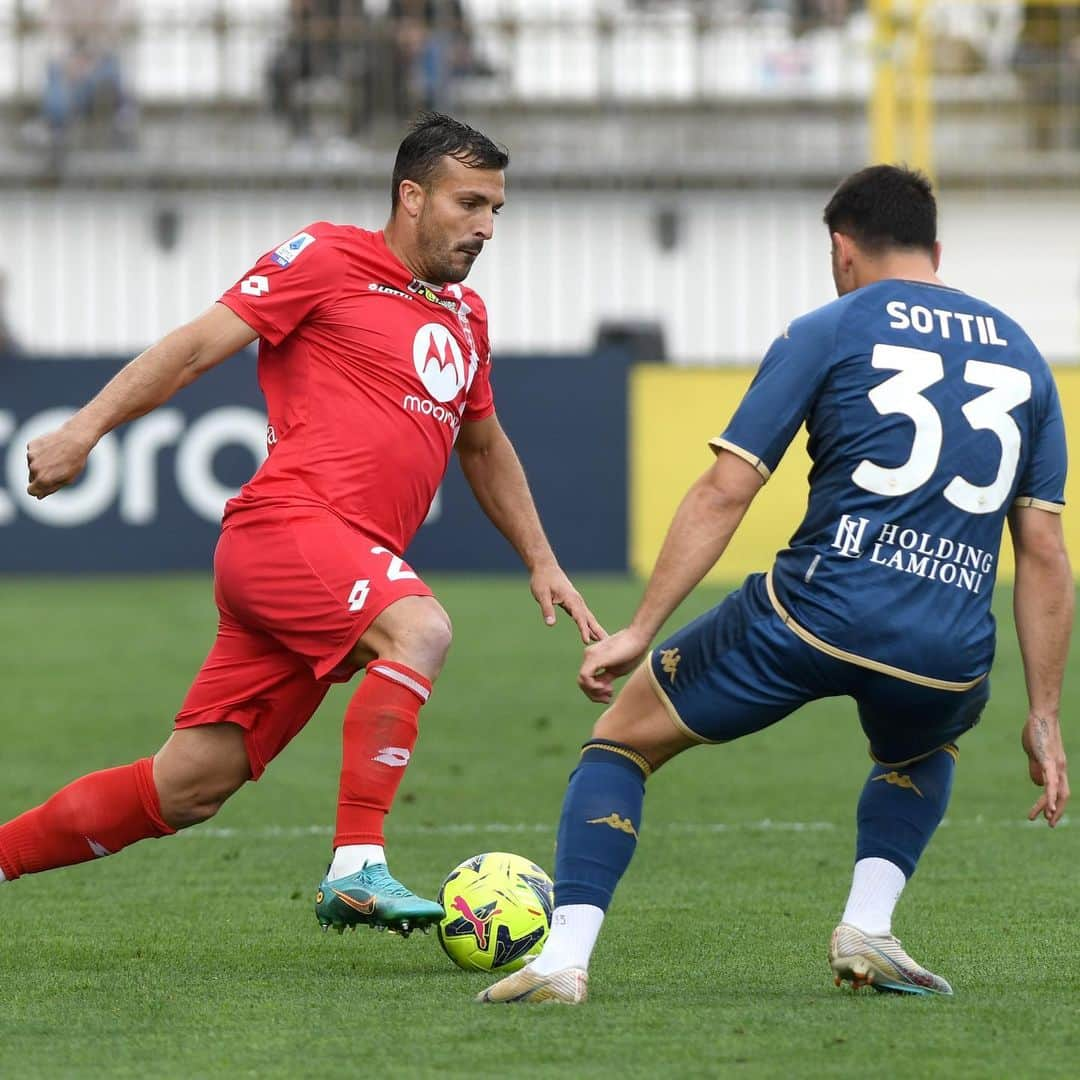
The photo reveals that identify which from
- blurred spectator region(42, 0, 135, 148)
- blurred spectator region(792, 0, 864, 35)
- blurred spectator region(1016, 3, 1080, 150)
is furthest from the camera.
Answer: blurred spectator region(792, 0, 864, 35)

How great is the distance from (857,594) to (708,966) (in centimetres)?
111

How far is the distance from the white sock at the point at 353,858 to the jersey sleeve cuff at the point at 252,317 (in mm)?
1260

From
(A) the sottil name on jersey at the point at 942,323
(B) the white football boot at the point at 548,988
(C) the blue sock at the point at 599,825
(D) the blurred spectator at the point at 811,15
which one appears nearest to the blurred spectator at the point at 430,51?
(D) the blurred spectator at the point at 811,15

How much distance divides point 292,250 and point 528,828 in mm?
2653

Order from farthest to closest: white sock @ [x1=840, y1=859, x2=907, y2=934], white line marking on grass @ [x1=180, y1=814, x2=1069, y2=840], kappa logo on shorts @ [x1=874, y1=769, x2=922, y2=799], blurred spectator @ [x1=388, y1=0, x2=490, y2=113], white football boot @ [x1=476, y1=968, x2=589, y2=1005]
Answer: blurred spectator @ [x1=388, y1=0, x2=490, y2=113] → white line marking on grass @ [x1=180, y1=814, x2=1069, y2=840] → kappa logo on shorts @ [x1=874, y1=769, x2=922, y2=799] → white sock @ [x1=840, y1=859, x2=907, y2=934] → white football boot @ [x1=476, y1=968, x2=589, y2=1005]

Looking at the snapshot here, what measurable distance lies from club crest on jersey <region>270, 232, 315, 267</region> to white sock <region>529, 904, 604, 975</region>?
180 centimetres

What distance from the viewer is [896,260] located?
479 centimetres

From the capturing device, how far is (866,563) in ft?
15.1

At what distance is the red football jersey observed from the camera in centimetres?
538

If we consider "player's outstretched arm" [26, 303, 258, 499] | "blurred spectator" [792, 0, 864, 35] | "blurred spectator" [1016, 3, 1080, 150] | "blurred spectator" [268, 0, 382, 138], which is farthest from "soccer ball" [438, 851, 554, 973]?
"blurred spectator" [1016, 3, 1080, 150]

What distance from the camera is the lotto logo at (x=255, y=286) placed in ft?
17.6

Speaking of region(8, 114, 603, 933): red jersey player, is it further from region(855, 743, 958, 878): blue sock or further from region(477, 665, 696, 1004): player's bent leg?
region(855, 743, 958, 878): blue sock

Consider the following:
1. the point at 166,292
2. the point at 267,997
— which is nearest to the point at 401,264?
the point at 267,997

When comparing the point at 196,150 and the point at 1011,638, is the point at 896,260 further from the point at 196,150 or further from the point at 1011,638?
the point at 196,150
